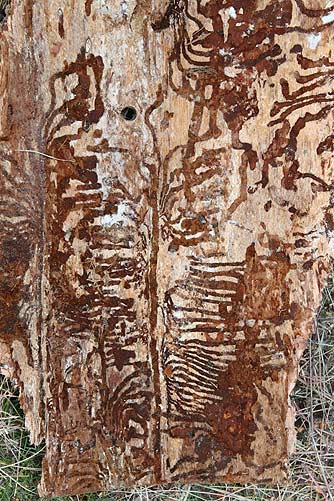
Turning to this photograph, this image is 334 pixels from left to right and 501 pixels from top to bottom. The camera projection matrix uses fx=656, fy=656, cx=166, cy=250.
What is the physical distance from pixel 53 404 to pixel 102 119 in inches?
40.6

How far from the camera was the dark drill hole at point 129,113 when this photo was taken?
2.31m

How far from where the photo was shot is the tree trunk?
7.41ft

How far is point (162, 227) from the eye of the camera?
2324mm

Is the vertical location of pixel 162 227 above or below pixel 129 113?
below

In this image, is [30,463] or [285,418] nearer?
[285,418]

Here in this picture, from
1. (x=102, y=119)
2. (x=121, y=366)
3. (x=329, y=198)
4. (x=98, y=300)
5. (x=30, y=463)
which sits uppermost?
(x=102, y=119)

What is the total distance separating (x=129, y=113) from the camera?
2.33 metres

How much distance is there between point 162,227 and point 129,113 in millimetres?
421

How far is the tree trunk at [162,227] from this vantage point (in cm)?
226

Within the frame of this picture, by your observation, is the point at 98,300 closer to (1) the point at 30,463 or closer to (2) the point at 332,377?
(1) the point at 30,463

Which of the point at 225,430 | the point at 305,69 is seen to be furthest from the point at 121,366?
the point at 305,69

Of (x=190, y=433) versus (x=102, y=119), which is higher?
(x=102, y=119)

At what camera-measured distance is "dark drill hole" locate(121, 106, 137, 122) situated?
7.59 feet

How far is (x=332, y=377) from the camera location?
9.06 ft
